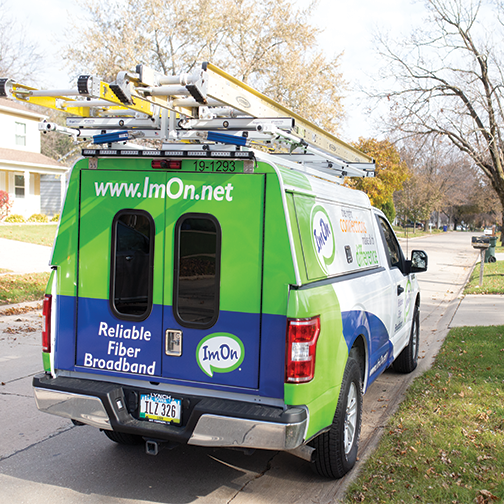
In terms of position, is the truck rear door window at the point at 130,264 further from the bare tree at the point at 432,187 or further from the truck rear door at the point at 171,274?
the bare tree at the point at 432,187

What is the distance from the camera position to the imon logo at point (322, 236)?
3.90m

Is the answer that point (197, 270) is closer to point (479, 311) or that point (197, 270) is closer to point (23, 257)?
point (479, 311)

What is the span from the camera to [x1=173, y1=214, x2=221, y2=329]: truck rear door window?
12.1 ft

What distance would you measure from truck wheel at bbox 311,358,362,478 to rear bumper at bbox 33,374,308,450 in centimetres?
57

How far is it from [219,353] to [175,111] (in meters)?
1.63

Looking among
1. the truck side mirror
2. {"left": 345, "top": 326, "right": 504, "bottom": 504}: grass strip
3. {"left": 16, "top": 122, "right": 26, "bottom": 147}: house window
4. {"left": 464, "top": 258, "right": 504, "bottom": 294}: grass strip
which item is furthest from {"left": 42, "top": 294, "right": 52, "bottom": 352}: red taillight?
{"left": 16, "top": 122, "right": 26, "bottom": 147}: house window

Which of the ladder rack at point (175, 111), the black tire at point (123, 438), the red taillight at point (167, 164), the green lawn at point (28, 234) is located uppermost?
the ladder rack at point (175, 111)

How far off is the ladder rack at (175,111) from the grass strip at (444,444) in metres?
2.52

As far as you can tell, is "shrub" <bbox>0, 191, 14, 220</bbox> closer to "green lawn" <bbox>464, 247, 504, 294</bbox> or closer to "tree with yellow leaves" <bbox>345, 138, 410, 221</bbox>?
"tree with yellow leaves" <bbox>345, 138, 410, 221</bbox>

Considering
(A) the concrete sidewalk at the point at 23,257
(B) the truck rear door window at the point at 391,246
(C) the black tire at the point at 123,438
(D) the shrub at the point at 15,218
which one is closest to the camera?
(C) the black tire at the point at 123,438

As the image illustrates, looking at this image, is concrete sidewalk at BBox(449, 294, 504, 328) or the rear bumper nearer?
the rear bumper

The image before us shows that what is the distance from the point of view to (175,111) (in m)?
3.63

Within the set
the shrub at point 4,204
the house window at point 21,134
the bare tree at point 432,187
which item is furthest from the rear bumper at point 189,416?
the bare tree at point 432,187

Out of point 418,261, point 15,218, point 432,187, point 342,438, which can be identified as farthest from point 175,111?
point 432,187
